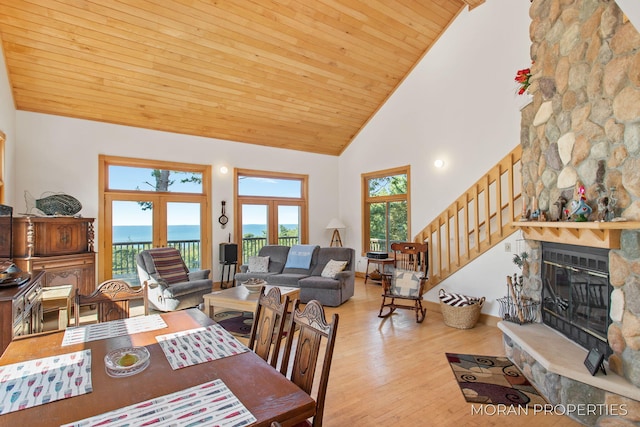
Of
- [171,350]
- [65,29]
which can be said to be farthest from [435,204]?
[65,29]

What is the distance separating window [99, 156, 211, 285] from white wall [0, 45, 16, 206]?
1.08 m

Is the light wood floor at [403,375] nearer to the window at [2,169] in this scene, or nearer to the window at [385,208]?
the window at [385,208]

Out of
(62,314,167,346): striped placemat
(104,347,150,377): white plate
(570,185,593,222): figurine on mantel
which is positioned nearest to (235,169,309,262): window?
(62,314,167,346): striped placemat

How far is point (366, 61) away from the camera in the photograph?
5785 millimetres

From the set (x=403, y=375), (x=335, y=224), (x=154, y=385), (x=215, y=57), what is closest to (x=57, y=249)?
(x=215, y=57)

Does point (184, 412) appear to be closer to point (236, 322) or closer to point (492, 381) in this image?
point (492, 381)

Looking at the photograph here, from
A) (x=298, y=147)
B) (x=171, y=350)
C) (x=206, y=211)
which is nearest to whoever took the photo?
(x=171, y=350)

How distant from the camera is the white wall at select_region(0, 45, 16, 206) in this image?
4062mm

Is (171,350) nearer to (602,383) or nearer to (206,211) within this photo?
(602,383)

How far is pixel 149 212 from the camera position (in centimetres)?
595

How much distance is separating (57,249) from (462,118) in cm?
618

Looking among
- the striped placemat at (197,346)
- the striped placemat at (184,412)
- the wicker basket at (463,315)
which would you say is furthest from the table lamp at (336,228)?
the striped placemat at (184,412)

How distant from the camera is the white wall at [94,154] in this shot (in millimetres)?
4867

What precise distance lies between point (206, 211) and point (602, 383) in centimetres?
604
